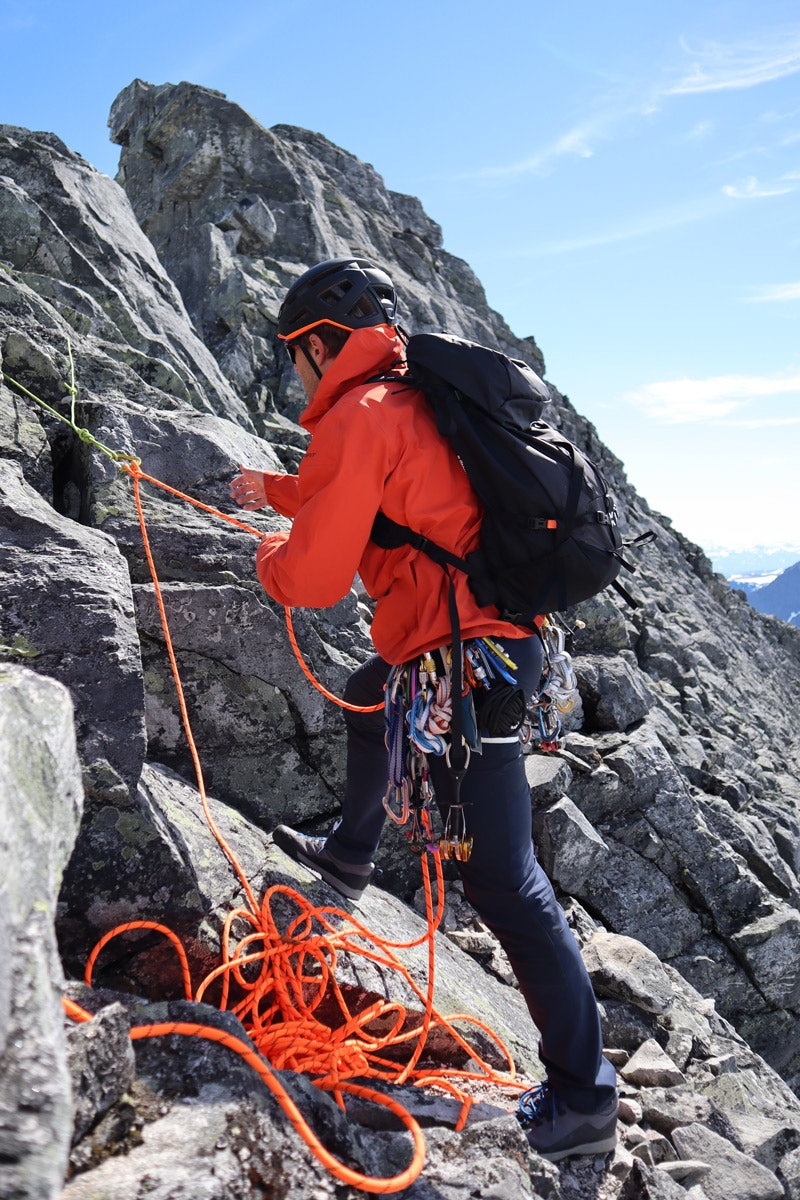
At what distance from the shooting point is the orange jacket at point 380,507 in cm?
379

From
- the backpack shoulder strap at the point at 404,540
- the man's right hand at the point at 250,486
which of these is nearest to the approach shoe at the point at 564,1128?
the backpack shoulder strap at the point at 404,540

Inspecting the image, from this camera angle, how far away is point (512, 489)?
153 inches

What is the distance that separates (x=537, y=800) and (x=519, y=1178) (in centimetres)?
578

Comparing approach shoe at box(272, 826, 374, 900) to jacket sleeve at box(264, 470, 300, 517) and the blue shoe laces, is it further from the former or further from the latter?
jacket sleeve at box(264, 470, 300, 517)

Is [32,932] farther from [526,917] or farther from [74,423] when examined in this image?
[74,423]

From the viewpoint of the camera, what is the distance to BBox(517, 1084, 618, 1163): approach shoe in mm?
4035

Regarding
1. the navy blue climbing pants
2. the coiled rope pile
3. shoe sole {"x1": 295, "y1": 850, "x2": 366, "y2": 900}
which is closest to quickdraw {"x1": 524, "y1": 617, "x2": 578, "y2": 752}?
the navy blue climbing pants

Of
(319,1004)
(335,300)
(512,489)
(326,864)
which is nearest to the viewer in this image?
(512,489)

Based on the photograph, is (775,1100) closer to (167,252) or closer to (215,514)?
(215,514)

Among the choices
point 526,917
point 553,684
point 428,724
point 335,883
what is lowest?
point 335,883

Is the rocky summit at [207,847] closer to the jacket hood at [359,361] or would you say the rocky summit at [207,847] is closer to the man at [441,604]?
the man at [441,604]

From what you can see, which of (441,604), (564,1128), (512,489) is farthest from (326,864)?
(512,489)

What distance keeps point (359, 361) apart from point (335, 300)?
71cm

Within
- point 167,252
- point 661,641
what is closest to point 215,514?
point 661,641
